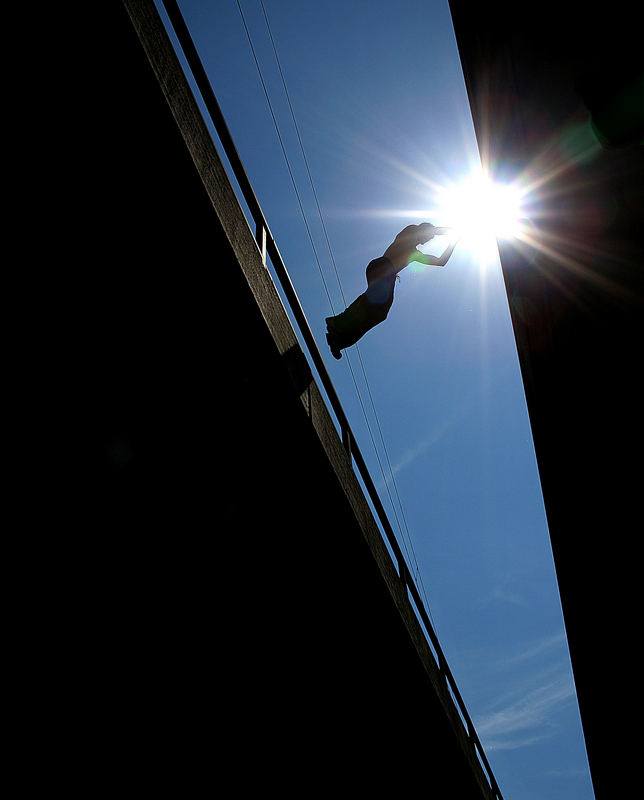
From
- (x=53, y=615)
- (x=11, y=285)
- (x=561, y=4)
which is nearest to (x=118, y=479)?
(x=53, y=615)

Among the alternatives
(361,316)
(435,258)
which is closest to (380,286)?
(361,316)

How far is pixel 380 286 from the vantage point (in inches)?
218

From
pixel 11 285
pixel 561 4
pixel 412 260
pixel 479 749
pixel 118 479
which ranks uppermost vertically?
pixel 412 260

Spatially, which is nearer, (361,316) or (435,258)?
(361,316)

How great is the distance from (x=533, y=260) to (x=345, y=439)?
2.12 metres

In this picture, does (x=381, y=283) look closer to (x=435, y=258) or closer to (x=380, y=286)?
(x=380, y=286)

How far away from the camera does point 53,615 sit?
3229mm

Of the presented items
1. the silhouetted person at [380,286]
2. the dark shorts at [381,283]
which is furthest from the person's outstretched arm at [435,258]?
the dark shorts at [381,283]

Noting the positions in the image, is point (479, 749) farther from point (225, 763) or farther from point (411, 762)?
point (225, 763)

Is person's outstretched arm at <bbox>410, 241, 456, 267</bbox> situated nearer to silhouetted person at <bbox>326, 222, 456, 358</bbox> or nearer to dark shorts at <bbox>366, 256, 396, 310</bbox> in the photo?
silhouetted person at <bbox>326, 222, 456, 358</bbox>

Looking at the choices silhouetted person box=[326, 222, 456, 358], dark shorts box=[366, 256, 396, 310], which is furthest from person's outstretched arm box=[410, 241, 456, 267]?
dark shorts box=[366, 256, 396, 310]

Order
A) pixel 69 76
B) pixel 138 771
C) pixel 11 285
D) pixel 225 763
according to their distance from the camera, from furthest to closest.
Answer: pixel 225 763, pixel 138 771, pixel 11 285, pixel 69 76

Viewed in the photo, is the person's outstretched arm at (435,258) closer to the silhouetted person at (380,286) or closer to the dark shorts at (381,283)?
the silhouetted person at (380,286)

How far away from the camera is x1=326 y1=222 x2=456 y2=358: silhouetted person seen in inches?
212
